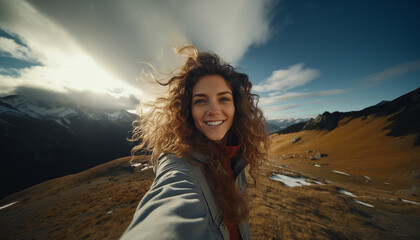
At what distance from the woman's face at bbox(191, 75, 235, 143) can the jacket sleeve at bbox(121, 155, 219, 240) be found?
1091 mm

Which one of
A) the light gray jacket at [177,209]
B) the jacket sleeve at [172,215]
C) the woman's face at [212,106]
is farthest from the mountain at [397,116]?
the jacket sleeve at [172,215]

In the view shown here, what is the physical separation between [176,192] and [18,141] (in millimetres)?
218516

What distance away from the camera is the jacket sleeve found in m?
1.15

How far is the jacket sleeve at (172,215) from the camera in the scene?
1.15m

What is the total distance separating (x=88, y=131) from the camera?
17512cm

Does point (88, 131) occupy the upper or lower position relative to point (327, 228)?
upper

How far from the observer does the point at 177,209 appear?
134cm

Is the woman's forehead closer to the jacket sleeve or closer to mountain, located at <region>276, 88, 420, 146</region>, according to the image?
the jacket sleeve

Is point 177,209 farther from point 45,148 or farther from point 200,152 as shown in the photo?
point 45,148

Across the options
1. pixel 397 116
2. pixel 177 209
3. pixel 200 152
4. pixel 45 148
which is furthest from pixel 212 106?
pixel 45 148

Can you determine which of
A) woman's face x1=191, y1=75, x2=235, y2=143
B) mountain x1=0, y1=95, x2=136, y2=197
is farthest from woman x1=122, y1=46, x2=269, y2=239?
mountain x1=0, y1=95, x2=136, y2=197

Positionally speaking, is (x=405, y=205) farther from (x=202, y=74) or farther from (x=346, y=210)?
(x=202, y=74)

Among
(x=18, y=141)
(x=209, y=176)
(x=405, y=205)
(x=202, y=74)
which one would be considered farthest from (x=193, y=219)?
(x=18, y=141)

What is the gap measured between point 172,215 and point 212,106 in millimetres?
1936
